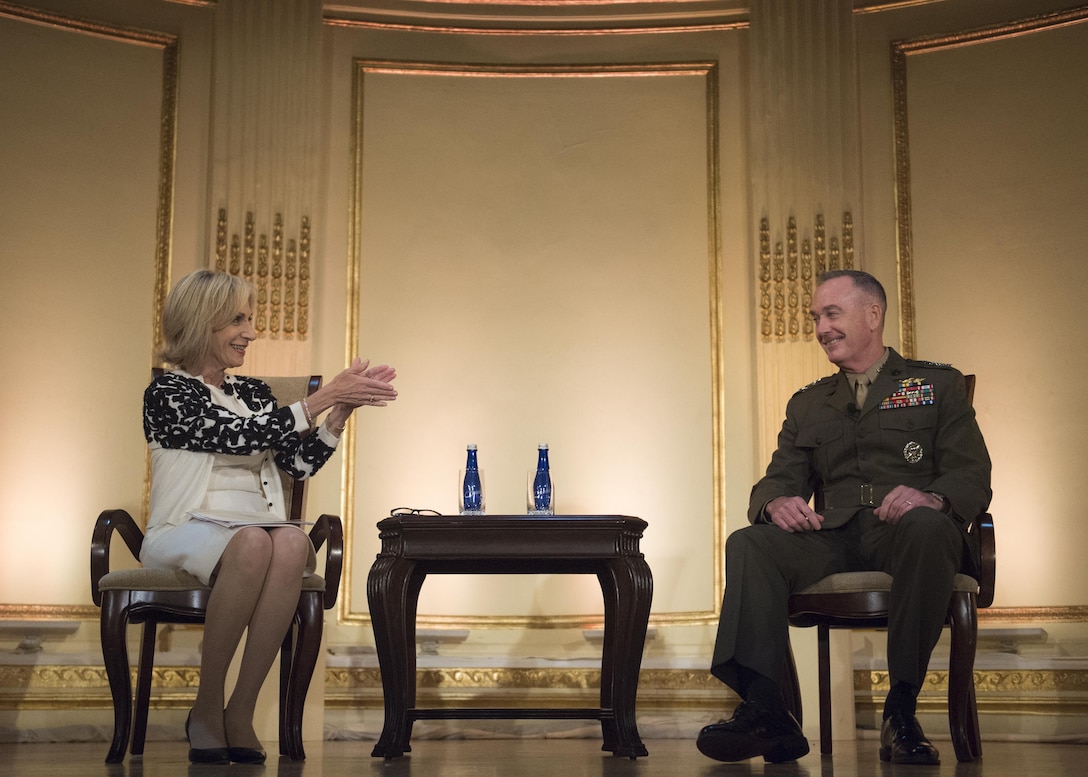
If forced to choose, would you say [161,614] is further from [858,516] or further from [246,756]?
[858,516]

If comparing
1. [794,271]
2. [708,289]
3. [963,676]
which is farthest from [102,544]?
[794,271]

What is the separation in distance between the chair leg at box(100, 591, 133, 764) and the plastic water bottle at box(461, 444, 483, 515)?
0.97 metres

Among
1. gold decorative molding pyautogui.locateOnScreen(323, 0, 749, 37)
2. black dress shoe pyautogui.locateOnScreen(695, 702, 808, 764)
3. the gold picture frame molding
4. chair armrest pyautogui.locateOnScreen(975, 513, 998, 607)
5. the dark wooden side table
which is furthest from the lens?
gold decorative molding pyautogui.locateOnScreen(323, 0, 749, 37)

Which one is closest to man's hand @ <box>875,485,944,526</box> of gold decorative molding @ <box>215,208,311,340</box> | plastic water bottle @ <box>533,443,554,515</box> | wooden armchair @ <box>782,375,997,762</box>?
wooden armchair @ <box>782,375,997,762</box>

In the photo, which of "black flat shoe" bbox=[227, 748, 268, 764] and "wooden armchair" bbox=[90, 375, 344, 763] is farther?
"wooden armchair" bbox=[90, 375, 344, 763]

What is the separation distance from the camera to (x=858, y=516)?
10.4 ft

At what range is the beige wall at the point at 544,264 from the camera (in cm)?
451

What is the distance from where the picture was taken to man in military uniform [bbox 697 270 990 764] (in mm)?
2752

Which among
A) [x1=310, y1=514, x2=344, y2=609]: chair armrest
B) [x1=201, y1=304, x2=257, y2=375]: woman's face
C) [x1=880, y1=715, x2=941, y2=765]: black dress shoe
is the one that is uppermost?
[x1=201, y1=304, x2=257, y2=375]: woman's face

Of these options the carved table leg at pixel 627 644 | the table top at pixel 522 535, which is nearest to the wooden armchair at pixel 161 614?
the table top at pixel 522 535

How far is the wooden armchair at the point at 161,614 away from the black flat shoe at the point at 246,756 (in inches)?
6.8

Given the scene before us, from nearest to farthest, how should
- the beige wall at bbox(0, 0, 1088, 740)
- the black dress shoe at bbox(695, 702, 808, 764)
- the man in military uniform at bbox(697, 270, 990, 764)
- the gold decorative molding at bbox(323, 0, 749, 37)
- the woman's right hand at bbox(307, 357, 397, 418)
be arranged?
the black dress shoe at bbox(695, 702, 808, 764) → the man in military uniform at bbox(697, 270, 990, 764) → the woman's right hand at bbox(307, 357, 397, 418) → the beige wall at bbox(0, 0, 1088, 740) → the gold decorative molding at bbox(323, 0, 749, 37)

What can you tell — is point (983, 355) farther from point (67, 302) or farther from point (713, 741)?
point (67, 302)

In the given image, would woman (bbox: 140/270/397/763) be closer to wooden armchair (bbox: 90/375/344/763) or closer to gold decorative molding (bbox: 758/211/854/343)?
wooden armchair (bbox: 90/375/344/763)
